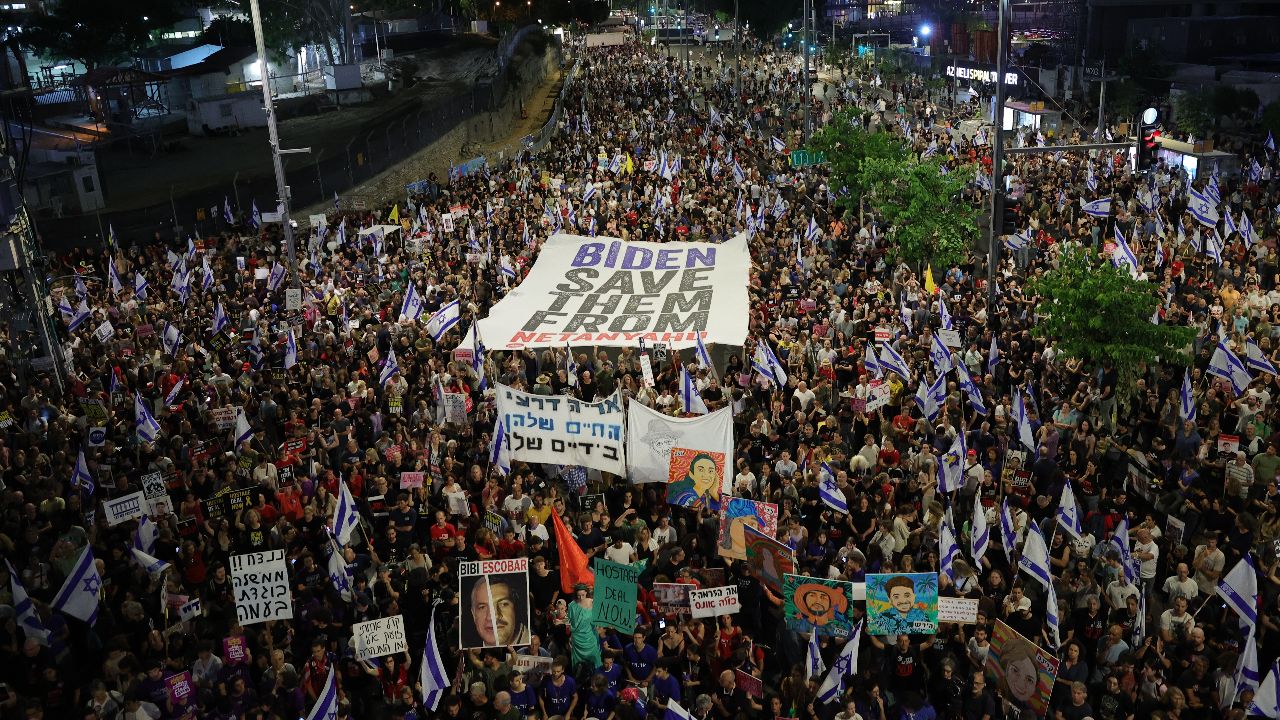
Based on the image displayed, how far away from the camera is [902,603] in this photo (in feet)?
34.8

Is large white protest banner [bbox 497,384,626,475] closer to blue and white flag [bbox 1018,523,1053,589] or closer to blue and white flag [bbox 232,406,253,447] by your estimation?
blue and white flag [bbox 232,406,253,447]

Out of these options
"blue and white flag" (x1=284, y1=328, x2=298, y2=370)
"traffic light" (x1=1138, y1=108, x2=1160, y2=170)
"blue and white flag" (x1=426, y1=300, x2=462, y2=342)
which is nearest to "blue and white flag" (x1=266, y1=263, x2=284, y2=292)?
"blue and white flag" (x1=284, y1=328, x2=298, y2=370)

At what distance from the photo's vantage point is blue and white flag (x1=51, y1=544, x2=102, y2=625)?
11641mm

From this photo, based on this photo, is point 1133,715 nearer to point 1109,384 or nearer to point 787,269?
point 1109,384

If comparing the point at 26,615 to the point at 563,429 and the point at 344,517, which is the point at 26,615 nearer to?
the point at 344,517

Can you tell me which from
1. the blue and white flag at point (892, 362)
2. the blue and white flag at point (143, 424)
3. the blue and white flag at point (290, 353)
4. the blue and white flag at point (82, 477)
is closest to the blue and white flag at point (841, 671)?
the blue and white flag at point (892, 362)

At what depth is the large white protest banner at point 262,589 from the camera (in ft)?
37.0

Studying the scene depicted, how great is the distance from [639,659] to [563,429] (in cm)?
407

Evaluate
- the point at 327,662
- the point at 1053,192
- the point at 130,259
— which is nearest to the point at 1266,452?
the point at 327,662

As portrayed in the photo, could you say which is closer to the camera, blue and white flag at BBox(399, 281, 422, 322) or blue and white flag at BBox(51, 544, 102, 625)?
blue and white flag at BBox(51, 544, 102, 625)

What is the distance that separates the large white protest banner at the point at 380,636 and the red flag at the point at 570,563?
6.06 feet

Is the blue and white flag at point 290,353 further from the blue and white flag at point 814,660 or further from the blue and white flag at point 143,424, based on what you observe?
the blue and white flag at point 814,660

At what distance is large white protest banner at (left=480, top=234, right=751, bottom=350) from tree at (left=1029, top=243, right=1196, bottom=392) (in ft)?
16.3

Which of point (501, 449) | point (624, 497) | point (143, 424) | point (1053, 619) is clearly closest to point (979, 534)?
point (1053, 619)
